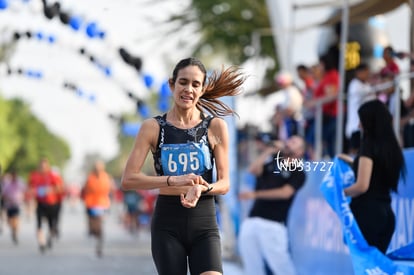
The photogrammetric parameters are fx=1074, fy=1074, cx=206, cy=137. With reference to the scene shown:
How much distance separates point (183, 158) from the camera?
251 inches

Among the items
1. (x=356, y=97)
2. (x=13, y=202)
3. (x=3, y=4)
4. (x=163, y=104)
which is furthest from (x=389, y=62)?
(x=13, y=202)

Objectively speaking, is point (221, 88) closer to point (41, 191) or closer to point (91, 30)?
point (91, 30)

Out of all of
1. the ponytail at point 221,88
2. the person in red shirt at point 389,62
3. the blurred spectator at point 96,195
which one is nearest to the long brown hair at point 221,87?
the ponytail at point 221,88

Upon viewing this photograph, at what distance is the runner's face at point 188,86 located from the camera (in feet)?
21.2

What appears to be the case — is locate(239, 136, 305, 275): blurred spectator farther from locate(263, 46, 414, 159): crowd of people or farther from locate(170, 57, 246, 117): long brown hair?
locate(170, 57, 246, 117): long brown hair

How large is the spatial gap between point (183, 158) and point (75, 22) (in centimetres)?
1212

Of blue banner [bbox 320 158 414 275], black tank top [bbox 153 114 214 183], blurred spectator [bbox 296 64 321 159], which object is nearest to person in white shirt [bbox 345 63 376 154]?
blurred spectator [bbox 296 64 321 159]

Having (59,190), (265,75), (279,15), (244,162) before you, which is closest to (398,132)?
(244,162)

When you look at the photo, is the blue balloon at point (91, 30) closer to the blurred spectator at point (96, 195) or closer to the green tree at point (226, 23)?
the blurred spectator at point (96, 195)

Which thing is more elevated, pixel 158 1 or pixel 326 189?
pixel 158 1

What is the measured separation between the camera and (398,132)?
979 centimetres

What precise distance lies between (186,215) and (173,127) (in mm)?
533

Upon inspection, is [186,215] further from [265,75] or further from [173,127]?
[265,75]

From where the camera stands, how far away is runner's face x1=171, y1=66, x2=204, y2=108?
645cm
